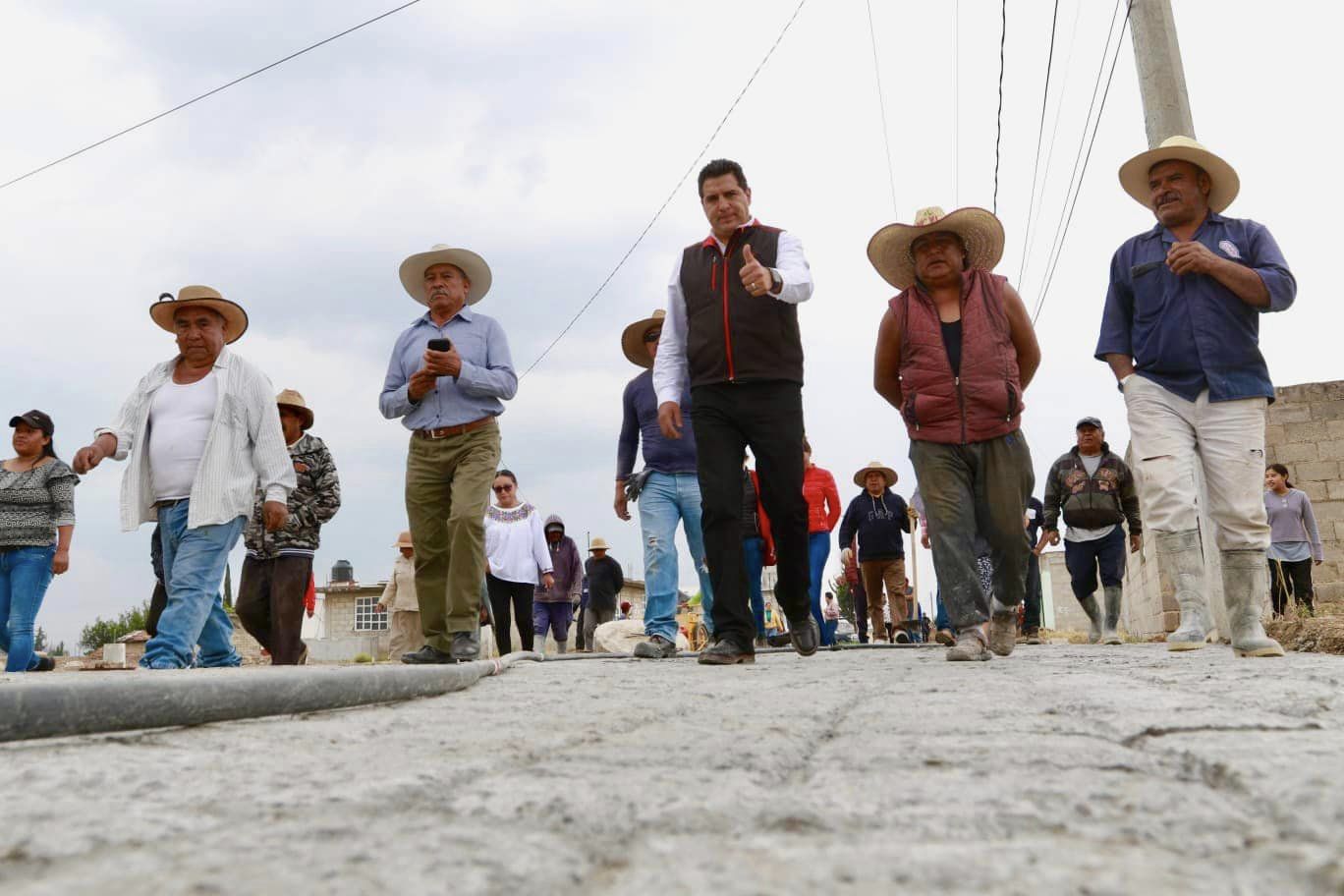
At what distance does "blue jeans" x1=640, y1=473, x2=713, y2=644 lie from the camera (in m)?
5.79

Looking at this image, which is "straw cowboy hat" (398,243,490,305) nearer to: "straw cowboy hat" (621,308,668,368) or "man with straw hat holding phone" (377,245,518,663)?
"man with straw hat holding phone" (377,245,518,663)

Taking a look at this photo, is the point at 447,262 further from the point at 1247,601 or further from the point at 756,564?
the point at 1247,601

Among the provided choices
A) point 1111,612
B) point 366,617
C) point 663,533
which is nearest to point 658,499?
point 663,533

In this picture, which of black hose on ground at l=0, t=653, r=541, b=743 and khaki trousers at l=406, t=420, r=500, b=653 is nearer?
black hose on ground at l=0, t=653, r=541, b=743

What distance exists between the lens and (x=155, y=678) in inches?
72.8

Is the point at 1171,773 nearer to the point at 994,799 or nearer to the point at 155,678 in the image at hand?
the point at 994,799

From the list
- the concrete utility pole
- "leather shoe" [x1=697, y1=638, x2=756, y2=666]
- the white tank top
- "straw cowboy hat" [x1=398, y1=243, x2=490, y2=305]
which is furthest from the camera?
the concrete utility pole

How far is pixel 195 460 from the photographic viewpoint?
503cm

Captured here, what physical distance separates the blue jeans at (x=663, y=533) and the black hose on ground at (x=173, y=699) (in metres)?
3.25

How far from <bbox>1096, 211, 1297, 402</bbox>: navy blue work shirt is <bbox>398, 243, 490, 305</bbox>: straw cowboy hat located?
3.30 metres

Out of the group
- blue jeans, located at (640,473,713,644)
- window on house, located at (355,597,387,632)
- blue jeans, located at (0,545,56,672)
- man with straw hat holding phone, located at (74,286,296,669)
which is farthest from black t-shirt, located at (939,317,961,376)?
window on house, located at (355,597,387,632)

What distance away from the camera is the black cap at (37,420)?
697 centimetres

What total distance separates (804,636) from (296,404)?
3.88 meters

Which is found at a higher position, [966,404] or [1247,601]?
[966,404]
